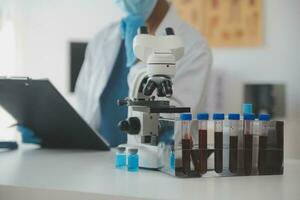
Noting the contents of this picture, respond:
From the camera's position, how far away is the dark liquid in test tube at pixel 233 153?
1.01 m

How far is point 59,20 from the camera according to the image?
3658mm

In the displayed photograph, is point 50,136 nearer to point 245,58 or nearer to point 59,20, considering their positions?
point 245,58

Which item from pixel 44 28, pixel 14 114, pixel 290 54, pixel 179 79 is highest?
pixel 44 28

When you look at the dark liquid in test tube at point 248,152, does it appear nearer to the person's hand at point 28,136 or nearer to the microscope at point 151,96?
the microscope at point 151,96

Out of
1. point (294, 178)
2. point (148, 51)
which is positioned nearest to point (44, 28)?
point (148, 51)

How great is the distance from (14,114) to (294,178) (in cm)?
90

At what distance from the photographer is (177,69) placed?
5.39ft

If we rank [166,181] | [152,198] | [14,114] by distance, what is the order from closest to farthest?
[152,198] → [166,181] → [14,114]

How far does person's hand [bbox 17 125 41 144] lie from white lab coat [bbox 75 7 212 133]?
0.31 metres

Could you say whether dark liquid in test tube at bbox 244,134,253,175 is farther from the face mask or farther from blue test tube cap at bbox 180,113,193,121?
the face mask

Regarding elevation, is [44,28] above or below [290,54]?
above

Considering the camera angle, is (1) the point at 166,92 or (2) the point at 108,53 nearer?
(1) the point at 166,92

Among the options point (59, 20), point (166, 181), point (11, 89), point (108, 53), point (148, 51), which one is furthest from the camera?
point (59, 20)

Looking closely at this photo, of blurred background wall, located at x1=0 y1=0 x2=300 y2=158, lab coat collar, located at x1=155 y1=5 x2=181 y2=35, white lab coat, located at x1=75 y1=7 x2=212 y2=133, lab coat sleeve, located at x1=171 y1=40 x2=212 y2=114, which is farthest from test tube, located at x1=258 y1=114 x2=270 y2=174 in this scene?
blurred background wall, located at x1=0 y1=0 x2=300 y2=158
